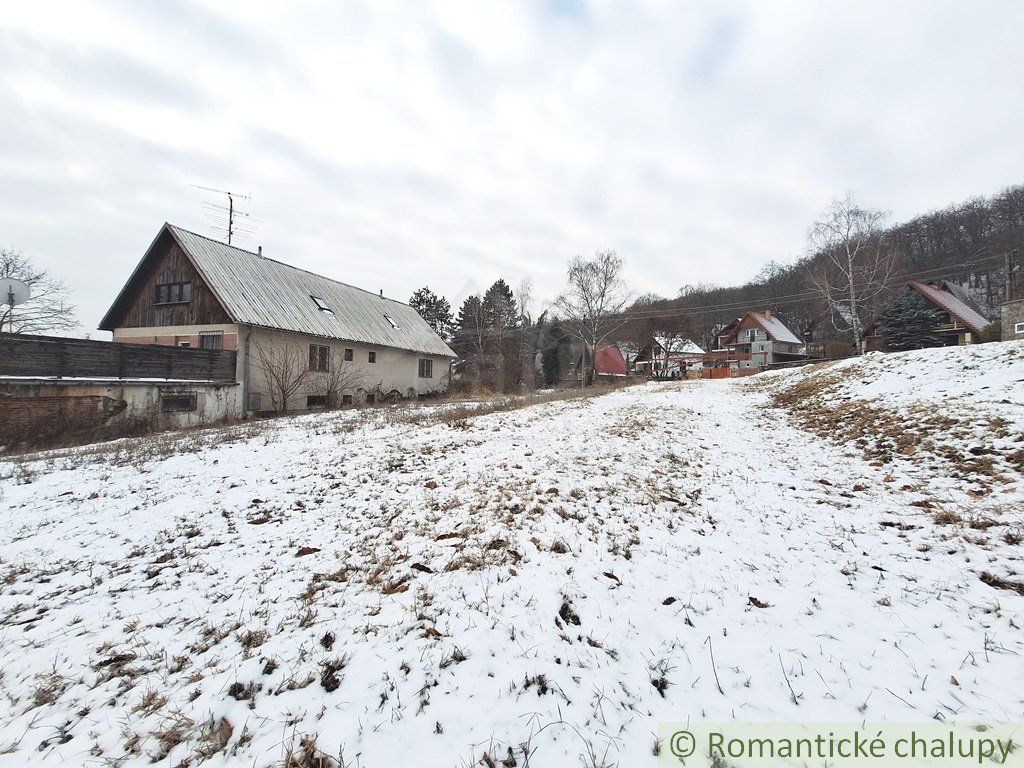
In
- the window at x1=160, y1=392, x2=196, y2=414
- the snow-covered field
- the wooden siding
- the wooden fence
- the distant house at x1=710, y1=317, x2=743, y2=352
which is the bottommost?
the snow-covered field

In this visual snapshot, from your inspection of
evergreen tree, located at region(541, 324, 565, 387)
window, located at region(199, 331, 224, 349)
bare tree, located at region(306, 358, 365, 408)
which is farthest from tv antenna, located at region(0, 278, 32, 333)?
evergreen tree, located at region(541, 324, 565, 387)

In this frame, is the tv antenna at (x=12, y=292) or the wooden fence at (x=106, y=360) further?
the wooden fence at (x=106, y=360)

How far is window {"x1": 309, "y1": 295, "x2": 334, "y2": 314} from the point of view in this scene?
24281mm

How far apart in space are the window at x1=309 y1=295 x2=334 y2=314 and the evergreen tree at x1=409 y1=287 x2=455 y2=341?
28.0m

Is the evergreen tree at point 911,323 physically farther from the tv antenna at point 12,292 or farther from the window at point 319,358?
the tv antenna at point 12,292

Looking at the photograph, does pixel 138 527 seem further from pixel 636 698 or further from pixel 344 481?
pixel 636 698

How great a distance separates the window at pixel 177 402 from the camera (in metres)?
16.0

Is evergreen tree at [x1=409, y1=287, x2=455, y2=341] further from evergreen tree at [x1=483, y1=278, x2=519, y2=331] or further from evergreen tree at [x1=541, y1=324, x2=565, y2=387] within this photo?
evergreen tree at [x1=541, y1=324, x2=565, y2=387]

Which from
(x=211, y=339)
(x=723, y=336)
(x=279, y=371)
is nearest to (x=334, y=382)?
(x=279, y=371)

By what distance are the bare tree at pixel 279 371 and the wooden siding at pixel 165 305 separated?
7.40 ft

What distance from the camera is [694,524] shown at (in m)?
4.92

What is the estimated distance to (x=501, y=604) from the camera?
10.9ft

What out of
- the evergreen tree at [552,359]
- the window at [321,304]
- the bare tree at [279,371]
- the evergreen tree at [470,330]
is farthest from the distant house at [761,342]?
the bare tree at [279,371]

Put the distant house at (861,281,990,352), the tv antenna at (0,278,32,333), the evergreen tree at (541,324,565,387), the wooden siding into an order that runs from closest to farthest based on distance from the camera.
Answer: the tv antenna at (0,278,32,333), the wooden siding, the distant house at (861,281,990,352), the evergreen tree at (541,324,565,387)
